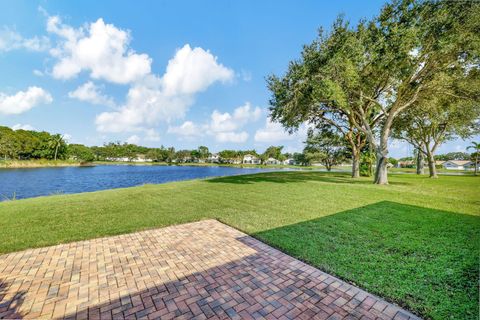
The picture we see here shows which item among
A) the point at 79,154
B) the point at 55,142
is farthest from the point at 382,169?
the point at 79,154

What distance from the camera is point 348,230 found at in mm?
5516

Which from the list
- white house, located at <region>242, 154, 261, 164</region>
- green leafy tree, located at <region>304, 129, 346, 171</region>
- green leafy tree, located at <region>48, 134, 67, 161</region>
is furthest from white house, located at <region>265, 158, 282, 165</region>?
green leafy tree, located at <region>48, 134, 67, 161</region>

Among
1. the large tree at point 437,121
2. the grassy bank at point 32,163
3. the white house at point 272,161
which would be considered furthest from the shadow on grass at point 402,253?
the white house at point 272,161

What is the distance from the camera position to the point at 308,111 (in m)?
15.8

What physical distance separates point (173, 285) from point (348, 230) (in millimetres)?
4505

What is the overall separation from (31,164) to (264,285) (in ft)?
244

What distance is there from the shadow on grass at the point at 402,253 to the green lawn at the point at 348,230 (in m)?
0.02

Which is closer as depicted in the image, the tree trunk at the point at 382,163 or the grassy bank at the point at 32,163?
the tree trunk at the point at 382,163

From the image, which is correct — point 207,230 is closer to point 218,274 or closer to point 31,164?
point 218,274

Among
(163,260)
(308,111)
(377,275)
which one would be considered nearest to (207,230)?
(163,260)

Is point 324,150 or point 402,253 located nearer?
point 402,253

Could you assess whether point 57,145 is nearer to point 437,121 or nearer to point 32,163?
point 32,163

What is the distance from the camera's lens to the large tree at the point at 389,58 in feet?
37.4

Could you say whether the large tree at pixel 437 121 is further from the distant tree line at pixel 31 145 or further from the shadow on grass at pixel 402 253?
the distant tree line at pixel 31 145
